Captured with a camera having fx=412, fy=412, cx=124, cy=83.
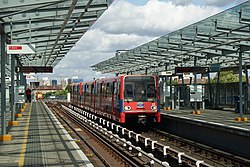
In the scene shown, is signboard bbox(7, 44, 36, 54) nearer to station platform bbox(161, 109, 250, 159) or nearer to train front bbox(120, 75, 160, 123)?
train front bbox(120, 75, 160, 123)

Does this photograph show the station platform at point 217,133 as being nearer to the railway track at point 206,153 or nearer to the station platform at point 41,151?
the railway track at point 206,153

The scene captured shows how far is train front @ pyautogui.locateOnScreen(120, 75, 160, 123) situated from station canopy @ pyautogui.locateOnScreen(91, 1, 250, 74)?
327 centimetres

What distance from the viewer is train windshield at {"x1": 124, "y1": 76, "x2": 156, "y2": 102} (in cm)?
1998

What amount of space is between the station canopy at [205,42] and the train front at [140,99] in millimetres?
3273

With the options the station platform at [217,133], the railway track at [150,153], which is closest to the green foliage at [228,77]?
the station platform at [217,133]

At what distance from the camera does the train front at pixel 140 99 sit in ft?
64.8

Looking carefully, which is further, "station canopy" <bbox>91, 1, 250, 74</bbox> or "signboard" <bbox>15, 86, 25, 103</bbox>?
"signboard" <bbox>15, 86, 25, 103</bbox>

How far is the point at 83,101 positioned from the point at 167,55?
927 cm

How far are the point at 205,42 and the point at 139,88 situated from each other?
5999 mm

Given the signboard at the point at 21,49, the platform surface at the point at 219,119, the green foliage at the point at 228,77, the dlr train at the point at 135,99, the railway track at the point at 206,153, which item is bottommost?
the railway track at the point at 206,153

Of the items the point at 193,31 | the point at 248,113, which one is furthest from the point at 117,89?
the point at 248,113

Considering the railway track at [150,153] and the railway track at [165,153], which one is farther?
the railway track at [165,153]

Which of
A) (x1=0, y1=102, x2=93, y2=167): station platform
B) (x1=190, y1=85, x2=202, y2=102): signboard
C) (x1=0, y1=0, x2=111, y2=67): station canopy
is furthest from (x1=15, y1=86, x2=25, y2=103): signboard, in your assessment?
(x1=190, y1=85, x2=202, y2=102): signboard

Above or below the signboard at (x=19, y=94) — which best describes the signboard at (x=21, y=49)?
above
